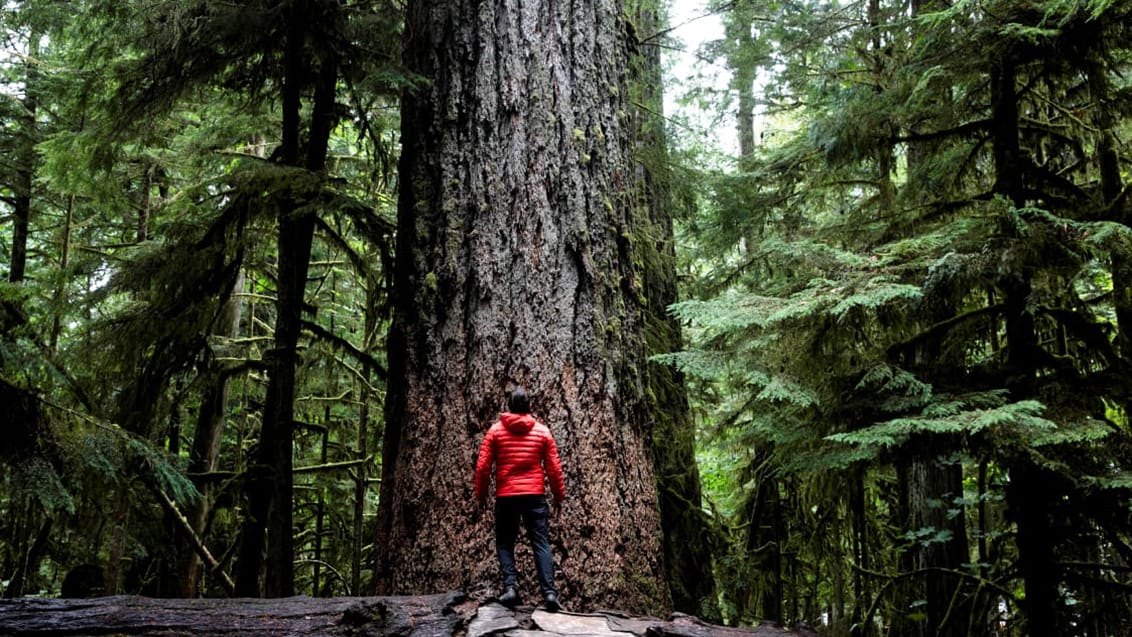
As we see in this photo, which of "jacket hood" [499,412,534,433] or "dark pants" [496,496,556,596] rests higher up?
"jacket hood" [499,412,534,433]

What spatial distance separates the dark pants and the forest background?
0.24m

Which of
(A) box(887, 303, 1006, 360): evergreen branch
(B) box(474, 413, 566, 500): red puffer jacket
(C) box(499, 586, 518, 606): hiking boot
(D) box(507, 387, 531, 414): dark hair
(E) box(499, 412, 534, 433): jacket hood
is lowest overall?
(C) box(499, 586, 518, 606): hiking boot

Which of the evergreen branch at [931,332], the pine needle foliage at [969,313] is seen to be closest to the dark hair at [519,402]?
the pine needle foliage at [969,313]

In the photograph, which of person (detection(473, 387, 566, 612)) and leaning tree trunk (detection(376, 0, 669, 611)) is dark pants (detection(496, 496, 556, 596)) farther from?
leaning tree trunk (detection(376, 0, 669, 611))

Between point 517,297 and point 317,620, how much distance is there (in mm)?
2193

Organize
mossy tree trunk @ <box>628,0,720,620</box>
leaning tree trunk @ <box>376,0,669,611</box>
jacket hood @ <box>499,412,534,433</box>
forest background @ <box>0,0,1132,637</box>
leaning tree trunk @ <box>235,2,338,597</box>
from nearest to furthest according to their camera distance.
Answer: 1. jacket hood @ <box>499,412,534,433</box>
2. leaning tree trunk @ <box>376,0,669,611</box>
3. forest background @ <box>0,0,1132,637</box>
4. leaning tree trunk @ <box>235,2,338,597</box>
5. mossy tree trunk @ <box>628,0,720,620</box>

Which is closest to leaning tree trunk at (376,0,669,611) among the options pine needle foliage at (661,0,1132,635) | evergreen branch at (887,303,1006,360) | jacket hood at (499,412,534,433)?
jacket hood at (499,412,534,433)

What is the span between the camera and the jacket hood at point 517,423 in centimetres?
431

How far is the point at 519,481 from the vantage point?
13.9 feet

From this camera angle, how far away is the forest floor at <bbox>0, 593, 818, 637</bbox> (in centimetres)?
322

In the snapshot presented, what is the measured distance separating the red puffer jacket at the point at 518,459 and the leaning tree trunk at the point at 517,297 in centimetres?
26

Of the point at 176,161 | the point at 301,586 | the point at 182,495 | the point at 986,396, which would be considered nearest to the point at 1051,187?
the point at 986,396

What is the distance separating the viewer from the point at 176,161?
9453 millimetres

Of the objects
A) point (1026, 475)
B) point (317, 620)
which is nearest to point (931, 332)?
point (1026, 475)
